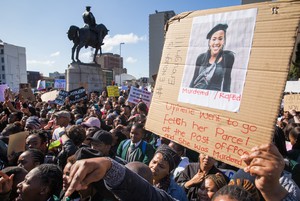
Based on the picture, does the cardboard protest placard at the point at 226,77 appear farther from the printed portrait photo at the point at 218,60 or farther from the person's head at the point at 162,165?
the person's head at the point at 162,165

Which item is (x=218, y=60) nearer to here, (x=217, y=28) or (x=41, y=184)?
(x=217, y=28)

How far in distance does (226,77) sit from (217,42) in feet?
0.82

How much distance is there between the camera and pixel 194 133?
1851 mm

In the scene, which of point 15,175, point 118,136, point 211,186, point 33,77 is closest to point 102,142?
point 15,175

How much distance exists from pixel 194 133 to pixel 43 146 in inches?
105

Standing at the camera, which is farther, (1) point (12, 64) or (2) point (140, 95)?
(1) point (12, 64)

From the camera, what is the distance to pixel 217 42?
181 cm

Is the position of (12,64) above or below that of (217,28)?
below

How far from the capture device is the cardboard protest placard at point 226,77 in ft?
5.03

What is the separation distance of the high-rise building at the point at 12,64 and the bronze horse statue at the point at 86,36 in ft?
145

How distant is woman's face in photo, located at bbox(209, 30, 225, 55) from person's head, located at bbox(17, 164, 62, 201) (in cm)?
177

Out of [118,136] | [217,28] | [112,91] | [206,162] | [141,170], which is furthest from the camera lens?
[112,91]

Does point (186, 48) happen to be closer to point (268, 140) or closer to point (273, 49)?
point (273, 49)

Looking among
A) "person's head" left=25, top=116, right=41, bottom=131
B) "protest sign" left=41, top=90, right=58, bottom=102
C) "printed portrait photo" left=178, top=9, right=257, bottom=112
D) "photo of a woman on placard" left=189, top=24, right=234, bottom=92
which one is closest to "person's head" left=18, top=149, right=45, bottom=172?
"printed portrait photo" left=178, top=9, right=257, bottom=112
